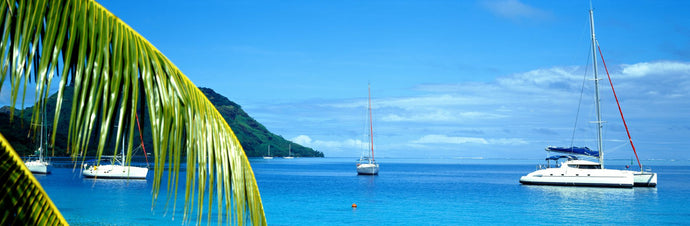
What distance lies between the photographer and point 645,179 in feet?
196

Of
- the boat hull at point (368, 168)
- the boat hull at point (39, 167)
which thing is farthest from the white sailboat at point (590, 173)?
the boat hull at point (39, 167)

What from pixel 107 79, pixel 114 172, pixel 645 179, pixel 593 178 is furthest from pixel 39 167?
pixel 107 79

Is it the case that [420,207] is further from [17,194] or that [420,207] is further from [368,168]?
[368,168]

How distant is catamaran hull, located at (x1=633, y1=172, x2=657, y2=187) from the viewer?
58969 mm

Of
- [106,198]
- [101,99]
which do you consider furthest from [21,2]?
[106,198]

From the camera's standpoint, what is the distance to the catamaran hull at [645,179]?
59.0 meters

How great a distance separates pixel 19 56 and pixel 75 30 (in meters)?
0.27

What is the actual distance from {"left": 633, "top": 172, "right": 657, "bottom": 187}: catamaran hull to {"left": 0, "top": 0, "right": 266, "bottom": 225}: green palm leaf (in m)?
63.6

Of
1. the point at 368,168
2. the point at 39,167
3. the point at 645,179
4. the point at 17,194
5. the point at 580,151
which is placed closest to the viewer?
the point at 17,194

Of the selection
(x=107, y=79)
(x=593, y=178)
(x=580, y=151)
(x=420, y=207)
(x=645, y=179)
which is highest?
(x=580, y=151)

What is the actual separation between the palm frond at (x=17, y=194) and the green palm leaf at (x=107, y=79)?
0.65m

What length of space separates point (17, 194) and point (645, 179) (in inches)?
2582

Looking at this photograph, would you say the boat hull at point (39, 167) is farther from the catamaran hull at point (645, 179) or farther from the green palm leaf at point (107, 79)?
the green palm leaf at point (107, 79)

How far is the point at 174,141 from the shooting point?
9.13 ft
